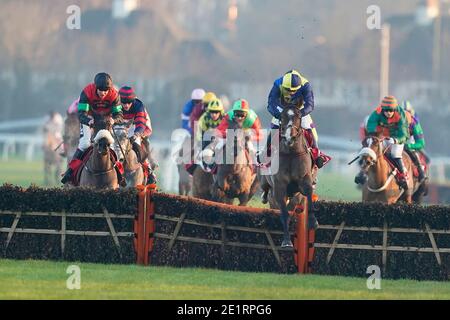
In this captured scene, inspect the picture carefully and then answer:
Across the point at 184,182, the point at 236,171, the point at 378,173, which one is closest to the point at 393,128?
the point at 378,173

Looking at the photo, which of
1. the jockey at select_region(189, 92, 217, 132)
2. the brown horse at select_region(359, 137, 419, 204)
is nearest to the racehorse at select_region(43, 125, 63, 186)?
the jockey at select_region(189, 92, 217, 132)

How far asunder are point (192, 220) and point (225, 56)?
48.2m

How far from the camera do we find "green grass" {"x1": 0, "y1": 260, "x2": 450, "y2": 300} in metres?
11.8

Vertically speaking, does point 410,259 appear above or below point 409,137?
below

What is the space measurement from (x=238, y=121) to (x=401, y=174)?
2196 mm

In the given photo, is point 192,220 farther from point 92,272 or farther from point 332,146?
point 332,146

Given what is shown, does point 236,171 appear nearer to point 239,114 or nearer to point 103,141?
point 239,114

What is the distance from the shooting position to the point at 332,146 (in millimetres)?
45844

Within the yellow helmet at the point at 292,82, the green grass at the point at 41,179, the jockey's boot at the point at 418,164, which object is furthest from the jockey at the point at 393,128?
the green grass at the point at 41,179

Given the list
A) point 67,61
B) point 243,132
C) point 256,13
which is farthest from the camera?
point 256,13

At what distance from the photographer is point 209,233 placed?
46.0ft

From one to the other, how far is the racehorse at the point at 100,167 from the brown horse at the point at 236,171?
7.00ft

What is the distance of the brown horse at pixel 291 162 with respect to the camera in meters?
14.1
